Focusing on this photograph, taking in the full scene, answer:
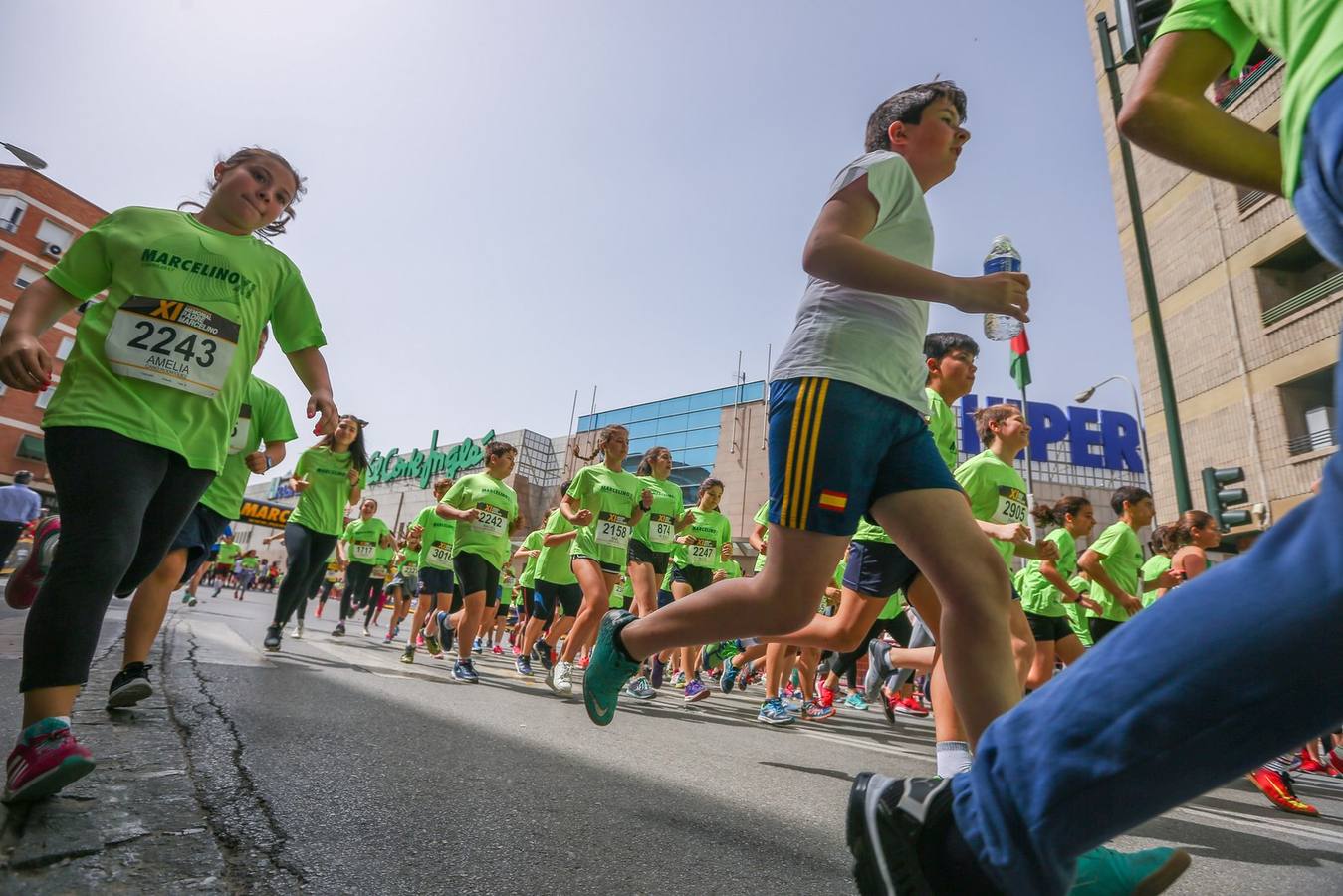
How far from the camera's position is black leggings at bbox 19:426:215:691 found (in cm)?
181

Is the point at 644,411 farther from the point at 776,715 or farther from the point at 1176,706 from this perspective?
the point at 1176,706

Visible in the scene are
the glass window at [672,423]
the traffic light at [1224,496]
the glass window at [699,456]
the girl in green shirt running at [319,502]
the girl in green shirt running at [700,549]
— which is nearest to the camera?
the girl in green shirt running at [319,502]

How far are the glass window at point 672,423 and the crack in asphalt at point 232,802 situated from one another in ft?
145

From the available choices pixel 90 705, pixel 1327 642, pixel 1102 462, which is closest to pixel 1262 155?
pixel 1327 642

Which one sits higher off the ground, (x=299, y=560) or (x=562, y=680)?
(x=299, y=560)

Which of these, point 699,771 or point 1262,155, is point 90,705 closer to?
point 699,771

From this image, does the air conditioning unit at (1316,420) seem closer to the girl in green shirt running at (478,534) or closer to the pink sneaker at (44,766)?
the girl in green shirt running at (478,534)

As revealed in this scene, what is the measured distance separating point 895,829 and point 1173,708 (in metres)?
0.39

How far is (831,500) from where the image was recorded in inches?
75.2

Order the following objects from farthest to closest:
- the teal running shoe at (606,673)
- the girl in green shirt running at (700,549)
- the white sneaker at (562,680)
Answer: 1. the girl in green shirt running at (700,549)
2. the white sneaker at (562,680)
3. the teal running shoe at (606,673)

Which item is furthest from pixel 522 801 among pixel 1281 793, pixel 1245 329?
A: pixel 1245 329

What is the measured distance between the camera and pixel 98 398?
2.01 meters

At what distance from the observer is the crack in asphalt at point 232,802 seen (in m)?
1.40

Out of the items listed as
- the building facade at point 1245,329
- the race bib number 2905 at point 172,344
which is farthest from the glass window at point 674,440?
the race bib number 2905 at point 172,344
